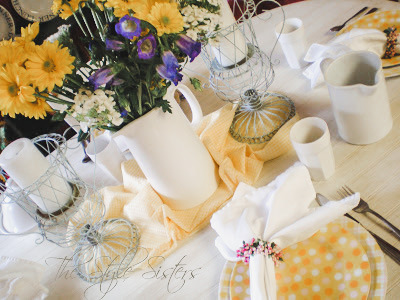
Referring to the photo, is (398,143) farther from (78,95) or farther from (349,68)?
(78,95)

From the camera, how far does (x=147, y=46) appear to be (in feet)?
1.79

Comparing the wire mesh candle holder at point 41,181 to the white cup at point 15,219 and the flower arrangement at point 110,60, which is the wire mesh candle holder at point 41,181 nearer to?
the white cup at point 15,219

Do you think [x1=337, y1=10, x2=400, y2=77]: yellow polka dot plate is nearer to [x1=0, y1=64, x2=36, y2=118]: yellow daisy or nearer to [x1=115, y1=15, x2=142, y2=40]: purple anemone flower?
[x1=115, y1=15, x2=142, y2=40]: purple anemone flower

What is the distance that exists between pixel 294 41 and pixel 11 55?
651 mm

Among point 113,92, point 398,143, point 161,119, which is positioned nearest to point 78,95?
point 113,92

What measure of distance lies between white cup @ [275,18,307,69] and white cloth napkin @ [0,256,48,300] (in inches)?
29.3

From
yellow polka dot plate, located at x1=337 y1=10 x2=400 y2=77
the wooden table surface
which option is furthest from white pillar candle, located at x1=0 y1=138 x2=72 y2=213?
yellow polka dot plate, located at x1=337 y1=10 x2=400 y2=77

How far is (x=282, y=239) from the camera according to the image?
0.63m

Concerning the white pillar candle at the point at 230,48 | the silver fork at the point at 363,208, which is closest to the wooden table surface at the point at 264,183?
the silver fork at the point at 363,208

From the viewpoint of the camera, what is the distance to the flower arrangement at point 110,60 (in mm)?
540

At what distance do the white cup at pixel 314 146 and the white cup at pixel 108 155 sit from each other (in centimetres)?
42

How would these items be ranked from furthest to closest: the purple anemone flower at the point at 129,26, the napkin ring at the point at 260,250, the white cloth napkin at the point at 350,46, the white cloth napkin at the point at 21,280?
1. the white cloth napkin at the point at 350,46
2. the white cloth napkin at the point at 21,280
3. the napkin ring at the point at 260,250
4. the purple anemone flower at the point at 129,26

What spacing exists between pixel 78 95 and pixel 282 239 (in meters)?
0.39

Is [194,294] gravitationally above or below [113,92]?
below
